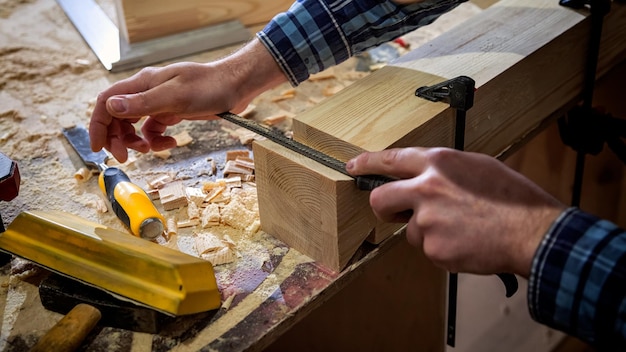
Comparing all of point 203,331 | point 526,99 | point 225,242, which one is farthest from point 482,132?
point 203,331

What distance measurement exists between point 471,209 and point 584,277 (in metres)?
0.16

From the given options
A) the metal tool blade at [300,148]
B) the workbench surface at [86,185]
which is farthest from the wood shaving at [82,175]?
the metal tool blade at [300,148]

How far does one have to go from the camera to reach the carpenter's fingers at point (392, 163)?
94 centimetres

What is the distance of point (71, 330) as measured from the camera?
0.96m

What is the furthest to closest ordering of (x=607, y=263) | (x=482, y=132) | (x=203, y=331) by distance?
(x=482, y=132) → (x=203, y=331) → (x=607, y=263)

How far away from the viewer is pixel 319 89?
1.63m

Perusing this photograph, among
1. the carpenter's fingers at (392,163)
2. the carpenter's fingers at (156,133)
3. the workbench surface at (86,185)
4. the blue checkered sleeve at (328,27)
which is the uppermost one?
the blue checkered sleeve at (328,27)

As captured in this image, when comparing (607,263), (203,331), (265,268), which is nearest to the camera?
(607,263)

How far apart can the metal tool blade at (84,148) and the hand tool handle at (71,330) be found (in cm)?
42

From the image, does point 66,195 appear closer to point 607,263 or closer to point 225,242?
point 225,242

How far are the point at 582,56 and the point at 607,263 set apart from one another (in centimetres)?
79

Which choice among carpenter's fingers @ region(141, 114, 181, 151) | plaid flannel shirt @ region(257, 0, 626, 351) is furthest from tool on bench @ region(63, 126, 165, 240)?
plaid flannel shirt @ region(257, 0, 626, 351)

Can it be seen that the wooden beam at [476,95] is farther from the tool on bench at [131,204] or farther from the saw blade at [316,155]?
the tool on bench at [131,204]

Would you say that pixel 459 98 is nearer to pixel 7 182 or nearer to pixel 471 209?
pixel 471 209
